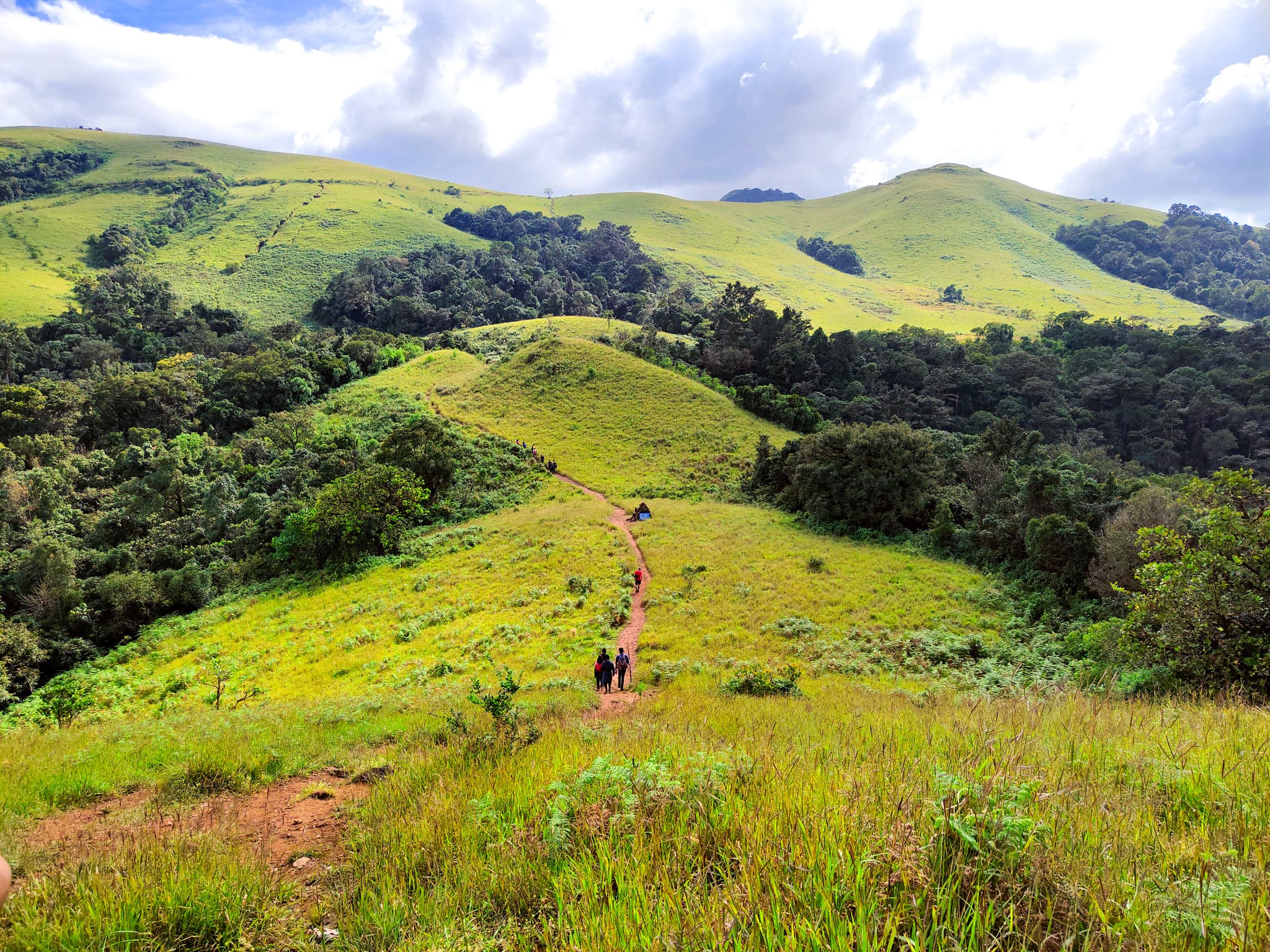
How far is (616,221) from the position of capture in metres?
162

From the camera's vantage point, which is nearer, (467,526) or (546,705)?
(546,705)

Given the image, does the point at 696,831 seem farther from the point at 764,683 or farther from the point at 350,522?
the point at 350,522

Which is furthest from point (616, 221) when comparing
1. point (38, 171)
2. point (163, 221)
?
point (38, 171)

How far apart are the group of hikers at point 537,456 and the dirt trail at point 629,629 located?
4702 mm

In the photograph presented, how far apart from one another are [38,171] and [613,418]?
16671 centimetres

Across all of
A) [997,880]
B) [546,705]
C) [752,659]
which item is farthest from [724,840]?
[752,659]

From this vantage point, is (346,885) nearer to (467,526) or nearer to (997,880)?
(997,880)

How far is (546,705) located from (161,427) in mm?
60619

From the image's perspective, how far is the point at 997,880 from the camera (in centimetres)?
210

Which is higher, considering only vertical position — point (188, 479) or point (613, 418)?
point (613, 418)

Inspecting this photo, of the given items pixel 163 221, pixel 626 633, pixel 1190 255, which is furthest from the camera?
pixel 1190 255

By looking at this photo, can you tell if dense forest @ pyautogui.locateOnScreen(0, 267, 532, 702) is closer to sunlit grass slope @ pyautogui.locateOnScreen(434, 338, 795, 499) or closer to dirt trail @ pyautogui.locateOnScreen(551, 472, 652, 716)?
sunlit grass slope @ pyautogui.locateOnScreen(434, 338, 795, 499)

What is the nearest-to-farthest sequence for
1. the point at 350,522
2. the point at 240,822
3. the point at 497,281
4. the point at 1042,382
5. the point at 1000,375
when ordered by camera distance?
1. the point at 240,822
2. the point at 350,522
3. the point at 1042,382
4. the point at 1000,375
5. the point at 497,281

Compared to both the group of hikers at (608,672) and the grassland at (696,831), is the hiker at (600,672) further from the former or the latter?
the grassland at (696,831)
